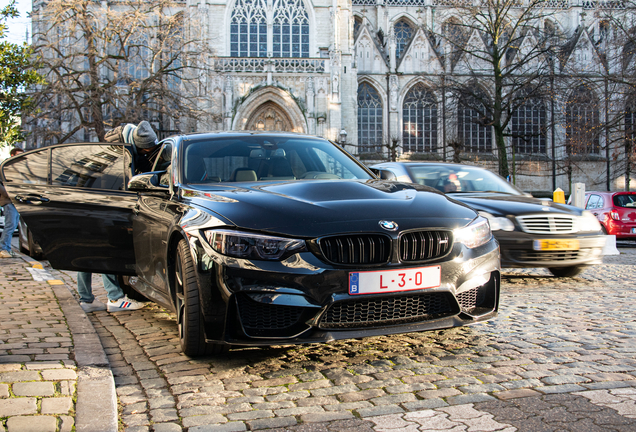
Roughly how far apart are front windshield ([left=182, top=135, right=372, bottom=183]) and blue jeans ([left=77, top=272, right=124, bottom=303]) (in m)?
1.98

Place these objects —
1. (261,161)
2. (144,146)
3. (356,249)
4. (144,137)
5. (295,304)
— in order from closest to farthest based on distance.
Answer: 1. (295,304)
2. (356,249)
3. (261,161)
4. (144,137)
5. (144,146)

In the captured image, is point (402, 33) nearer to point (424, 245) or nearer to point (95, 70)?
point (95, 70)

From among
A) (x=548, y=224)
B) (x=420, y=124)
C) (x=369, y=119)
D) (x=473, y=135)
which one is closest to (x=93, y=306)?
(x=548, y=224)

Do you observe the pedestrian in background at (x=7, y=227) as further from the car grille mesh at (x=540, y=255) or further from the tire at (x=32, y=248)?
the car grille mesh at (x=540, y=255)

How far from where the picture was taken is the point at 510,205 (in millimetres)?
7625

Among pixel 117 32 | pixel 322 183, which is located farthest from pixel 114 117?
pixel 322 183

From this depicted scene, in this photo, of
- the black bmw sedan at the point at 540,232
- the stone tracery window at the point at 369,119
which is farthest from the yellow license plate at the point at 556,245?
the stone tracery window at the point at 369,119

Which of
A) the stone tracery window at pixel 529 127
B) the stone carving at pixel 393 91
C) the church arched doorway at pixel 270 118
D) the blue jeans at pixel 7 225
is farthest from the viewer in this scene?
the stone tracery window at pixel 529 127

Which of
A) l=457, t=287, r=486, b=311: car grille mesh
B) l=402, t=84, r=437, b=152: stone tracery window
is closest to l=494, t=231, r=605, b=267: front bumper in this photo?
l=457, t=287, r=486, b=311: car grille mesh

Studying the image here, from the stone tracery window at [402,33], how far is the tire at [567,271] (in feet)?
127

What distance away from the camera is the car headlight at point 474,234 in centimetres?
382

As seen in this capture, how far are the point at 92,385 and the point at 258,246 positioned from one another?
1159 mm

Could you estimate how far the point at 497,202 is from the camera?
7.77 metres

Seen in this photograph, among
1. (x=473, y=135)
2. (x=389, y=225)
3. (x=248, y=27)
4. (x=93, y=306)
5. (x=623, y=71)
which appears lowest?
(x=93, y=306)
